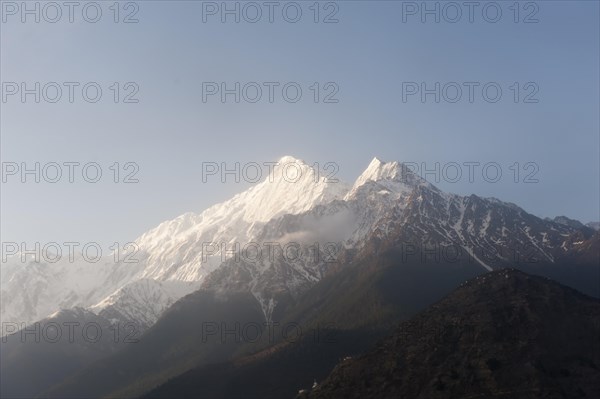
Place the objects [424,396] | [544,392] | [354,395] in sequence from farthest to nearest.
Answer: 1. [354,395]
2. [424,396]
3. [544,392]

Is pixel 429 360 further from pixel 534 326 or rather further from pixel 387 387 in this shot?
pixel 534 326

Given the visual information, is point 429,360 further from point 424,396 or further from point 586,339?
point 586,339

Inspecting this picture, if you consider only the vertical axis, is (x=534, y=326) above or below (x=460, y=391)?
above

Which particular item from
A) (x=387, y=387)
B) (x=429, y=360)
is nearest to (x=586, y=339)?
(x=429, y=360)

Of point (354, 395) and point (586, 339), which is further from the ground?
point (586, 339)

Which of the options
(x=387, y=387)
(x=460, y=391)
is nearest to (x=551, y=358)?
(x=460, y=391)

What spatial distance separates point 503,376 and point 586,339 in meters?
28.0

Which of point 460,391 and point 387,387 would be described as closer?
point 460,391

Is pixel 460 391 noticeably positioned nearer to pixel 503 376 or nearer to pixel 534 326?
pixel 503 376

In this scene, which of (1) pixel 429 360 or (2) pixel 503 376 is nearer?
(2) pixel 503 376

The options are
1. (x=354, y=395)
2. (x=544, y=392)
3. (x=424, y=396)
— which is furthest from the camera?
(x=354, y=395)

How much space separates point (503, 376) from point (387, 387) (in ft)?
101

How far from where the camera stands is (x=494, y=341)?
196m

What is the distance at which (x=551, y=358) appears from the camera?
7254 inches
